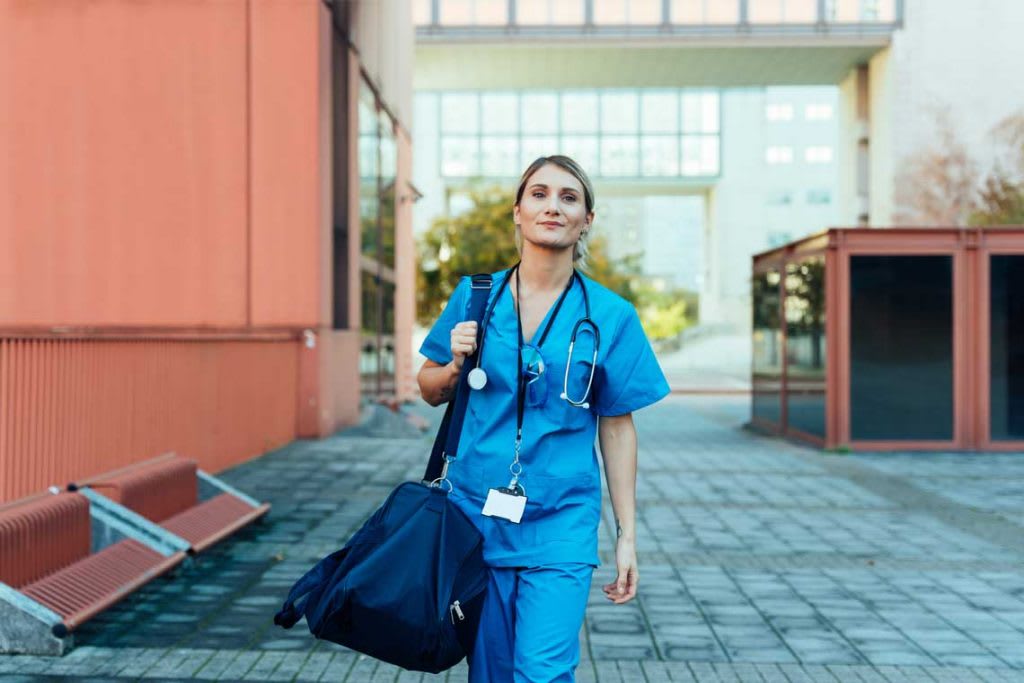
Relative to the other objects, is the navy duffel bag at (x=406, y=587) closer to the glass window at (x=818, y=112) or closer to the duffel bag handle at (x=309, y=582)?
the duffel bag handle at (x=309, y=582)

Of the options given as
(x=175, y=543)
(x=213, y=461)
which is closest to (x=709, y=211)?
(x=213, y=461)

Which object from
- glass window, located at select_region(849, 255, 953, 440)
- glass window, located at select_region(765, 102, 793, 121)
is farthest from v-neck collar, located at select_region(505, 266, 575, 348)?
glass window, located at select_region(765, 102, 793, 121)

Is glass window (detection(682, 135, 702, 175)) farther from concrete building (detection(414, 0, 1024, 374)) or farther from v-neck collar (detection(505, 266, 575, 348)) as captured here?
v-neck collar (detection(505, 266, 575, 348))

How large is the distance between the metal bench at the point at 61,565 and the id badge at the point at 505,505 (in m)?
2.89

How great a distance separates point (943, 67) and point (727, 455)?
21918 millimetres

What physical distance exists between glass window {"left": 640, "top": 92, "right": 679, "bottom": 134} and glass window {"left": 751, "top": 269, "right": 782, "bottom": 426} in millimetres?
44472

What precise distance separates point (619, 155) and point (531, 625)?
5800 cm

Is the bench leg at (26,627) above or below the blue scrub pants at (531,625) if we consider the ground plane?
below

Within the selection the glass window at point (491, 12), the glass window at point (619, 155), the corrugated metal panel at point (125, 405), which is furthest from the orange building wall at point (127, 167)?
the glass window at point (619, 155)

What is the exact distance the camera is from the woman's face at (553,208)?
9.35 ft

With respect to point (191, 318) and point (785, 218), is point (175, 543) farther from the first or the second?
point (785, 218)

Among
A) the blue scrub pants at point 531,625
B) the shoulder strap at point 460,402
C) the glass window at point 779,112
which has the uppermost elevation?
the glass window at point 779,112

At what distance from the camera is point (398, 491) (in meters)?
2.72

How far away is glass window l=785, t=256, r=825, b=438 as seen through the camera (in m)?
13.6
